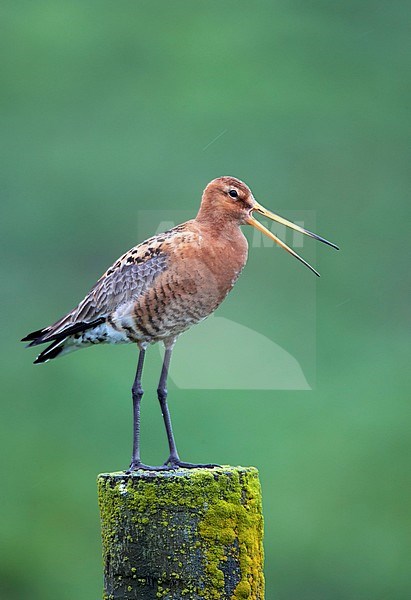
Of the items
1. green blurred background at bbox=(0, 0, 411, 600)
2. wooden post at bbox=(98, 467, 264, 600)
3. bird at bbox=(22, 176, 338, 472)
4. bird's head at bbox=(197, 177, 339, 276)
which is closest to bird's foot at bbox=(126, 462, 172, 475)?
bird at bbox=(22, 176, 338, 472)

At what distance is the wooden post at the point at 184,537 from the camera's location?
588 cm

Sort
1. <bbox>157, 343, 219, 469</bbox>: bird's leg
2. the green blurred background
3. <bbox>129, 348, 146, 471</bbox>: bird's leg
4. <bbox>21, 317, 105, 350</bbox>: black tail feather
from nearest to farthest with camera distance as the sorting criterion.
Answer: <bbox>129, 348, 146, 471</bbox>: bird's leg, <bbox>157, 343, 219, 469</bbox>: bird's leg, <bbox>21, 317, 105, 350</bbox>: black tail feather, the green blurred background

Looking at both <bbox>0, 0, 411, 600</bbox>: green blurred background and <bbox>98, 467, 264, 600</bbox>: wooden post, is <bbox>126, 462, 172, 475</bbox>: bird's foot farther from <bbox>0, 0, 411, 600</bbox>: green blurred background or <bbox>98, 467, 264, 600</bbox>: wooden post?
<bbox>0, 0, 411, 600</bbox>: green blurred background

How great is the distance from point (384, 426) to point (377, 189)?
635 cm

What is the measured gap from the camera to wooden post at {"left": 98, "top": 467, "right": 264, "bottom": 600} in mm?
5883

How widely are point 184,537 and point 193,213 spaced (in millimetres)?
10157

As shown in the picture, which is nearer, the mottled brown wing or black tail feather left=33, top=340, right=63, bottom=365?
the mottled brown wing

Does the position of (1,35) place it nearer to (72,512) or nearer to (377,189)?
(377,189)

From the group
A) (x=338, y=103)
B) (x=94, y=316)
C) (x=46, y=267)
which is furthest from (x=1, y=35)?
(x=94, y=316)

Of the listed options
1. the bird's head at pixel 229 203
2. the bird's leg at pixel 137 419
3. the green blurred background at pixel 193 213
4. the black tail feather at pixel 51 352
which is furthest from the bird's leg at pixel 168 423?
the green blurred background at pixel 193 213

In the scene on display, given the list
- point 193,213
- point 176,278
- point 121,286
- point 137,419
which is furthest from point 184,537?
Result: point 193,213

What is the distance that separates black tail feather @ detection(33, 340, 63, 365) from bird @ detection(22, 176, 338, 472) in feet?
0.29

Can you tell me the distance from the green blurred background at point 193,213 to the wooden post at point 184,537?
9217 millimetres

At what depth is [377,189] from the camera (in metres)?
24.4
